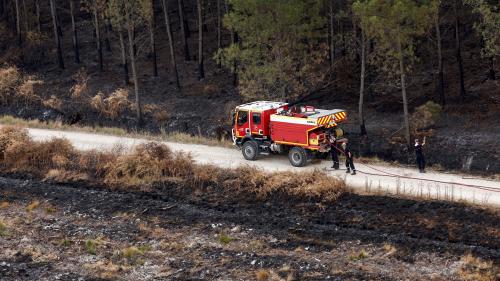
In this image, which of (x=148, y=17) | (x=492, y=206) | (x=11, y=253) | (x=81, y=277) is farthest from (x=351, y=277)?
(x=148, y=17)

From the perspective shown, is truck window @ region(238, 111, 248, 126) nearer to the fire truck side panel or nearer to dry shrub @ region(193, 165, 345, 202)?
the fire truck side panel

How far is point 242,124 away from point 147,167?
439cm

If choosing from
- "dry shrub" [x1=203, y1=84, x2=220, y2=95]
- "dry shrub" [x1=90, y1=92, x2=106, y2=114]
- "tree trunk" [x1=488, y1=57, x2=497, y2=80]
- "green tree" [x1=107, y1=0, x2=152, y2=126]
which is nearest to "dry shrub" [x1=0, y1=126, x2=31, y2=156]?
"green tree" [x1=107, y1=0, x2=152, y2=126]

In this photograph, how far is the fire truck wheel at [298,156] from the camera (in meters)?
26.4

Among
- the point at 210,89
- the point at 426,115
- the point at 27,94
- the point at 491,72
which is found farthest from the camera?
the point at 27,94

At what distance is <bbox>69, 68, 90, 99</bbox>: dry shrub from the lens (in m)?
42.4

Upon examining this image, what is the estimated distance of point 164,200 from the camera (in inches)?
1000

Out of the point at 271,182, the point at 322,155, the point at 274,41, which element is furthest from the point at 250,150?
the point at 274,41

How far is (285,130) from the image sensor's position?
26.6 metres

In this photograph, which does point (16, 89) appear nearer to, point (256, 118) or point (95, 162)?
point (95, 162)

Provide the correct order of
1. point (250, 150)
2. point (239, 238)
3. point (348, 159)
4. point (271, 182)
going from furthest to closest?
point (250, 150), point (348, 159), point (271, 182), point (239, 238)

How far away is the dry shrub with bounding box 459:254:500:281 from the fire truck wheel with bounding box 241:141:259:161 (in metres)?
10.9

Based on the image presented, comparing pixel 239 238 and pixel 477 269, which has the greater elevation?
pixel 239 238

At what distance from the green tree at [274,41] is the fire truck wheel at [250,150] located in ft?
17.3
